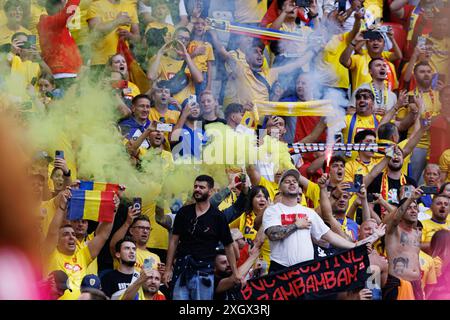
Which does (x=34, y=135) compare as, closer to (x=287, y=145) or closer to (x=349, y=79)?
(x=287, y=145)

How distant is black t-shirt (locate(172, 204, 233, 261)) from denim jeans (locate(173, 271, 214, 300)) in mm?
172

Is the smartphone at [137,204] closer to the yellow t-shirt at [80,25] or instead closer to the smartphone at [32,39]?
the smartphone at [32,39]

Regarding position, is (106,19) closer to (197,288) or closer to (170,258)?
(170,258)

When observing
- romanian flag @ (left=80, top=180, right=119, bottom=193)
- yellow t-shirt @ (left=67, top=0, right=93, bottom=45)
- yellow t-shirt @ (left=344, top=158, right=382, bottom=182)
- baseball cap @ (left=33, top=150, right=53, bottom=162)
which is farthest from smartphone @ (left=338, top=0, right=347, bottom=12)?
baseball cap @ (left=33, top=150, right=53, bottom=162)

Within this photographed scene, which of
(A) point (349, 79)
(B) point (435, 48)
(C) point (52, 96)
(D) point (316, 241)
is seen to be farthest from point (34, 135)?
(B) point (435, 48)

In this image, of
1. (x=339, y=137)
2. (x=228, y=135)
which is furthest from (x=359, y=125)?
(x=228, y=135)

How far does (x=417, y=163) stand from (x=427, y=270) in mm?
2001

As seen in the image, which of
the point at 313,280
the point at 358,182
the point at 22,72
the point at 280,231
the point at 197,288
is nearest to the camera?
the point at 313,280

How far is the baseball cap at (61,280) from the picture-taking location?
12297 millimetres

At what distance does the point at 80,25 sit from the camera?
15289 millimetres

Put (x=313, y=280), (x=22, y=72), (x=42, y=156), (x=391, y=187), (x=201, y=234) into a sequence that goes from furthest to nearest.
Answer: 1. (x=391, y=187)
2. (x=22, y=72)
3. (x=42, y=156)
4. (x=201, y=234)
5. (x=313, y=280)

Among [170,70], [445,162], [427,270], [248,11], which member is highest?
[248,11]

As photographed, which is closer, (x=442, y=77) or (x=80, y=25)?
(x=80, y=25)

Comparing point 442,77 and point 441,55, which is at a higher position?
point 441,55
